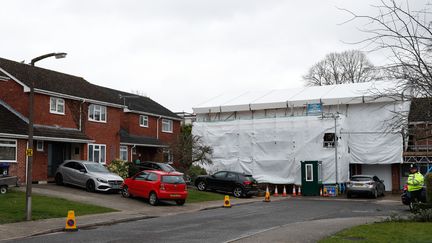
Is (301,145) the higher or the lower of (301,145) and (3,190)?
the higher

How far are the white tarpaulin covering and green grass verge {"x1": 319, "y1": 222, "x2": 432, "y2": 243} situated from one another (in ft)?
71.5

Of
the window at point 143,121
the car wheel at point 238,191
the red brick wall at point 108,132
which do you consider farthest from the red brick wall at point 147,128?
the car wheel at point 238,191

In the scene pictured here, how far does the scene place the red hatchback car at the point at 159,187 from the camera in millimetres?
22530

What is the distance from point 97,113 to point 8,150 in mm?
8108

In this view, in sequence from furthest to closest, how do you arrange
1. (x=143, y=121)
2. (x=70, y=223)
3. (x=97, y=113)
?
(x=143, y=121) < (x=97, y=113) < (x=70, y=223)

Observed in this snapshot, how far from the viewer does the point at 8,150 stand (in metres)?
25.4

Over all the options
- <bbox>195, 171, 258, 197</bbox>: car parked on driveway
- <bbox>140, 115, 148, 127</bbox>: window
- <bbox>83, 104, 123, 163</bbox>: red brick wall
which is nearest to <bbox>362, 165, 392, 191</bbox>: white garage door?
<bbox>195, 171, 258, 197</bbox>: car parked on driveway

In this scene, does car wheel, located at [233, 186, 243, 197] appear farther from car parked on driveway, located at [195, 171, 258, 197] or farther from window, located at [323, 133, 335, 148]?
window, located at [323, 133, 335, 148]

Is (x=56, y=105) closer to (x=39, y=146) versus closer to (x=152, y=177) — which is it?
(x=39, y=146)

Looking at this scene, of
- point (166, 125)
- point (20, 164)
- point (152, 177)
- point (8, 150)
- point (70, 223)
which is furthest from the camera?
point (166, 125)

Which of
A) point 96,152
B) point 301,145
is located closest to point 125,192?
point 96,152

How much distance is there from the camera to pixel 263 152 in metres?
38.1

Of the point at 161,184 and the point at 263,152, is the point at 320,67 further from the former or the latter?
the point at 161,184

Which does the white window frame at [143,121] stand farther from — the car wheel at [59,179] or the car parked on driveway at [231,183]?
the car wheel at [59,179]
